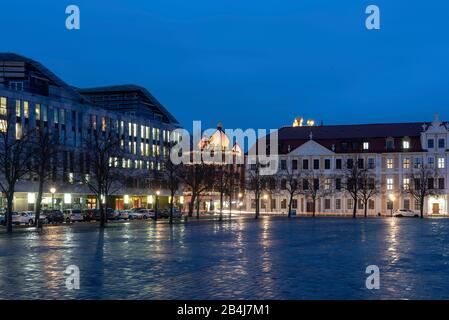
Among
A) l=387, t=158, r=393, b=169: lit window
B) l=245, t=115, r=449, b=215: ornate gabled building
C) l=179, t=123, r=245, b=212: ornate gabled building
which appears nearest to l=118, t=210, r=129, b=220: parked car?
l=179, t=123, r=245, b=212: ornate gabled building

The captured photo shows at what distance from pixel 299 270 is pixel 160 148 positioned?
105 metres

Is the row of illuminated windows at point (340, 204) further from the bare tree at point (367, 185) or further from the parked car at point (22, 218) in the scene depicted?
the parked car at point (22, 218)

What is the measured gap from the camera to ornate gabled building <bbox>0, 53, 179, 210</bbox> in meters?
88.6

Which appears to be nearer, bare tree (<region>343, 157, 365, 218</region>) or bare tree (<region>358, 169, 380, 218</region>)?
bare tree (<region>343, 157, 365, 218</region>)

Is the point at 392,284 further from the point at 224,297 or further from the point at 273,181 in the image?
the point at 273,181

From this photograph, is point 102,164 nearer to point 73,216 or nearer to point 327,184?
point 73,216

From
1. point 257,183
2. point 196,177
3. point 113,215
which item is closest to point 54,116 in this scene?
point 113,215

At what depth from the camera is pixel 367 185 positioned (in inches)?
4203

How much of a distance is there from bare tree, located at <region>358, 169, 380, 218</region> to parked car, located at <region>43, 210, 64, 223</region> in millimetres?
49424

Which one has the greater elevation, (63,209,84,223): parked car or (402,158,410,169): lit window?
(402,158,410,169): lit window

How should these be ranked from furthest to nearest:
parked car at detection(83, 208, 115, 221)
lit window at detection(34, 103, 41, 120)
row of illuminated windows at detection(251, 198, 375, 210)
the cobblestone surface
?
row of illuminated windows at detection(251, 198, 375, 210) → lit window at detection(34, 103, 41, 120) → parked car at detection(83, 208, 115, 221) → the cobblestone surface

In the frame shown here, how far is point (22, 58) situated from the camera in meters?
100

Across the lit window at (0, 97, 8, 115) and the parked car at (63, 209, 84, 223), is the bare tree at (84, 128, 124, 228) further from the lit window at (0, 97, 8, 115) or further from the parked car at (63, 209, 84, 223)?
the lit window at (0, 97, 8, 115)

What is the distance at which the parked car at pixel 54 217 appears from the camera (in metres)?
68.1
